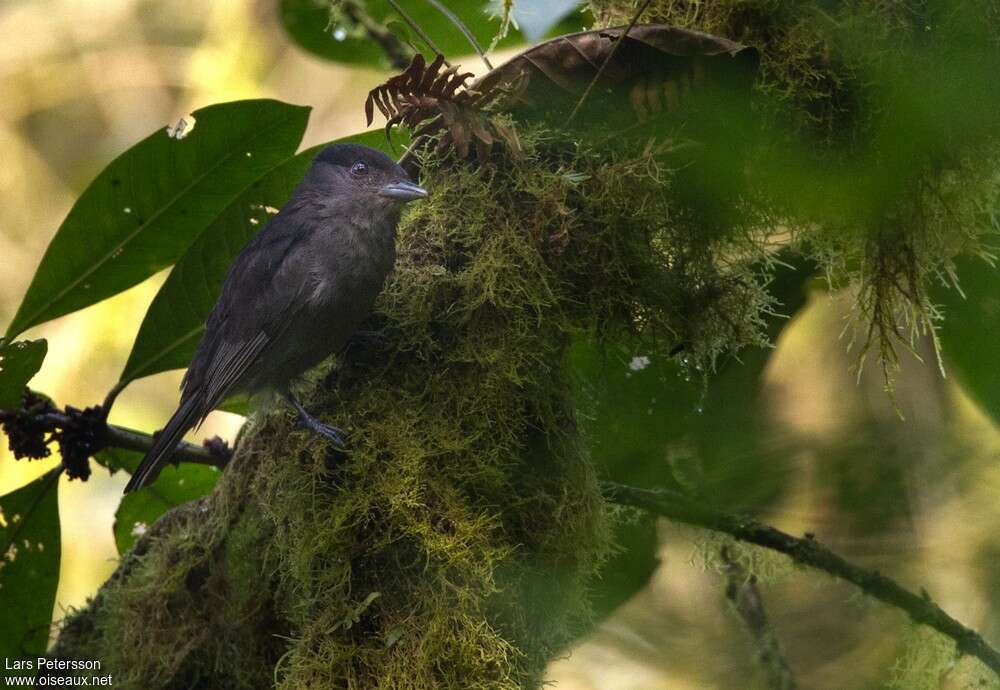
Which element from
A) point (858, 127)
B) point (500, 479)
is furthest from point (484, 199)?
point (858, 127)

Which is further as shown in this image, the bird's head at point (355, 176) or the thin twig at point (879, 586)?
the bird's head at point (355, 176)

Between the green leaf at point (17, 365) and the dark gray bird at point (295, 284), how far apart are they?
39 cm

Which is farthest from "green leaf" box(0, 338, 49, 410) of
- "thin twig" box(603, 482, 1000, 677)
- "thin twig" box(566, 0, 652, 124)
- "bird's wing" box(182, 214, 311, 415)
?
"thin twig" box(603, 482, 1000, 677)

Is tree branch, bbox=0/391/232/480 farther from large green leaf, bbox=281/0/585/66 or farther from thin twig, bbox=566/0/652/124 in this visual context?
thin twig, bbox=566/0/652/124

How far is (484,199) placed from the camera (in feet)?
8.54

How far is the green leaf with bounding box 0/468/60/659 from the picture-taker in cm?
320

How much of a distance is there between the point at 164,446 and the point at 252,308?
47cm

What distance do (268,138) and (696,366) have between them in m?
1.43

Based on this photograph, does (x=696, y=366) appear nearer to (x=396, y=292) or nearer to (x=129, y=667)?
(x=396, y=292)

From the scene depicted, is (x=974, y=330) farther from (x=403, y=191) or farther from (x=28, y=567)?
(x=28, y=567)

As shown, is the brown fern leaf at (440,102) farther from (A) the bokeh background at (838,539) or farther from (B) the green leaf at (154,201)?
(A) the bokeh background at (838,539)

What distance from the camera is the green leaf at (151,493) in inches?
138

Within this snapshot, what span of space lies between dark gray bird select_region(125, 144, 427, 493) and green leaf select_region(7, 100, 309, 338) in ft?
0.65

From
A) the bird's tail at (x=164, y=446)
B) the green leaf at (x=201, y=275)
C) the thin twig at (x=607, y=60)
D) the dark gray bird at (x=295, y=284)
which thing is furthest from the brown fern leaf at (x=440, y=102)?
the bird's tail at (x=164, y=446)
